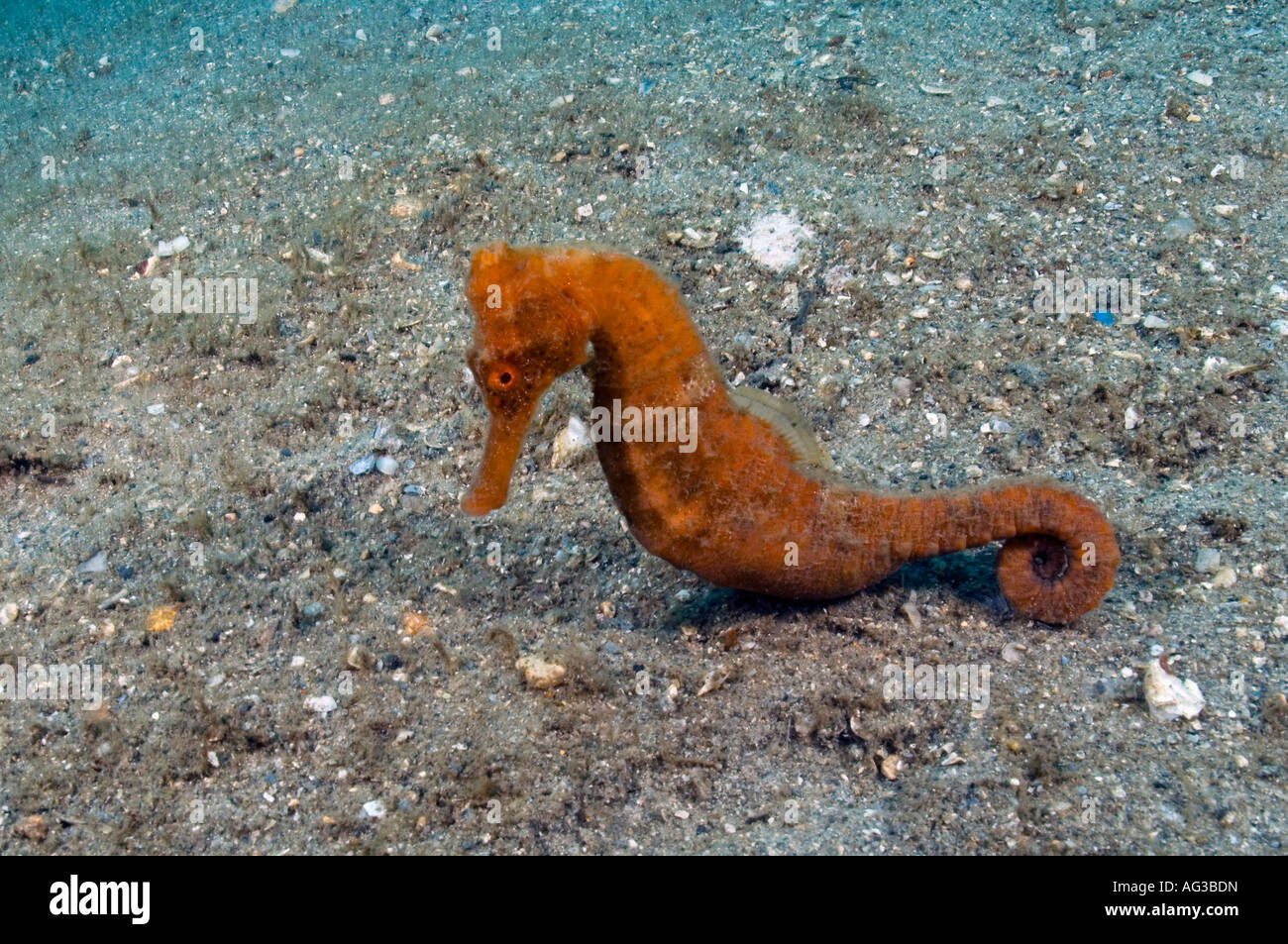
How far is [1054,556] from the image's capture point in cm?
347

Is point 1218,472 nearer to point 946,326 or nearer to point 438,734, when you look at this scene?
point 946,326

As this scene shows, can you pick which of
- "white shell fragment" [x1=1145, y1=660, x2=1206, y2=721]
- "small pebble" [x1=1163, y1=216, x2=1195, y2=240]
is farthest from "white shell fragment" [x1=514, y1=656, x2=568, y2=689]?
"small pebble" [x1=1163, y1=216, x2=1195, y2=240]

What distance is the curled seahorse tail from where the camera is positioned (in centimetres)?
334

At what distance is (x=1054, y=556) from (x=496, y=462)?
224 centimetres

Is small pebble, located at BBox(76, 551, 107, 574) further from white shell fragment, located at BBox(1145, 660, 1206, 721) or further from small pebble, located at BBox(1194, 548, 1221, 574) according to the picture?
small pebble, located at BBox(1194, 548, 1221, 574)

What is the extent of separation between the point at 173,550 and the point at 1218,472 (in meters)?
5.19

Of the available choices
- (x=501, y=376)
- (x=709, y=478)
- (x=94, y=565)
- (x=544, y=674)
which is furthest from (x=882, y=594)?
(x=94, y=565)

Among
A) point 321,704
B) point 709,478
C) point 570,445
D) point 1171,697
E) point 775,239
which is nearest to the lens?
point 1171,697

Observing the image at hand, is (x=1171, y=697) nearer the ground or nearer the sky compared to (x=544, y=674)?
nearer the sky

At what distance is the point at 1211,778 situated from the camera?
285cm

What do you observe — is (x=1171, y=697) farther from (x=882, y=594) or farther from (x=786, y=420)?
(x=786, y=420)

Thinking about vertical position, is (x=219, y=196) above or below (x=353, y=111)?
below

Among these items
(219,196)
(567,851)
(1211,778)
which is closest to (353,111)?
(219,196)

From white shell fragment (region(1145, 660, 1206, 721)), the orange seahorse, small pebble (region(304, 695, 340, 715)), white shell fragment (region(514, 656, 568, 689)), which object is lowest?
small pebble (region(304, 695, 340, 715))
